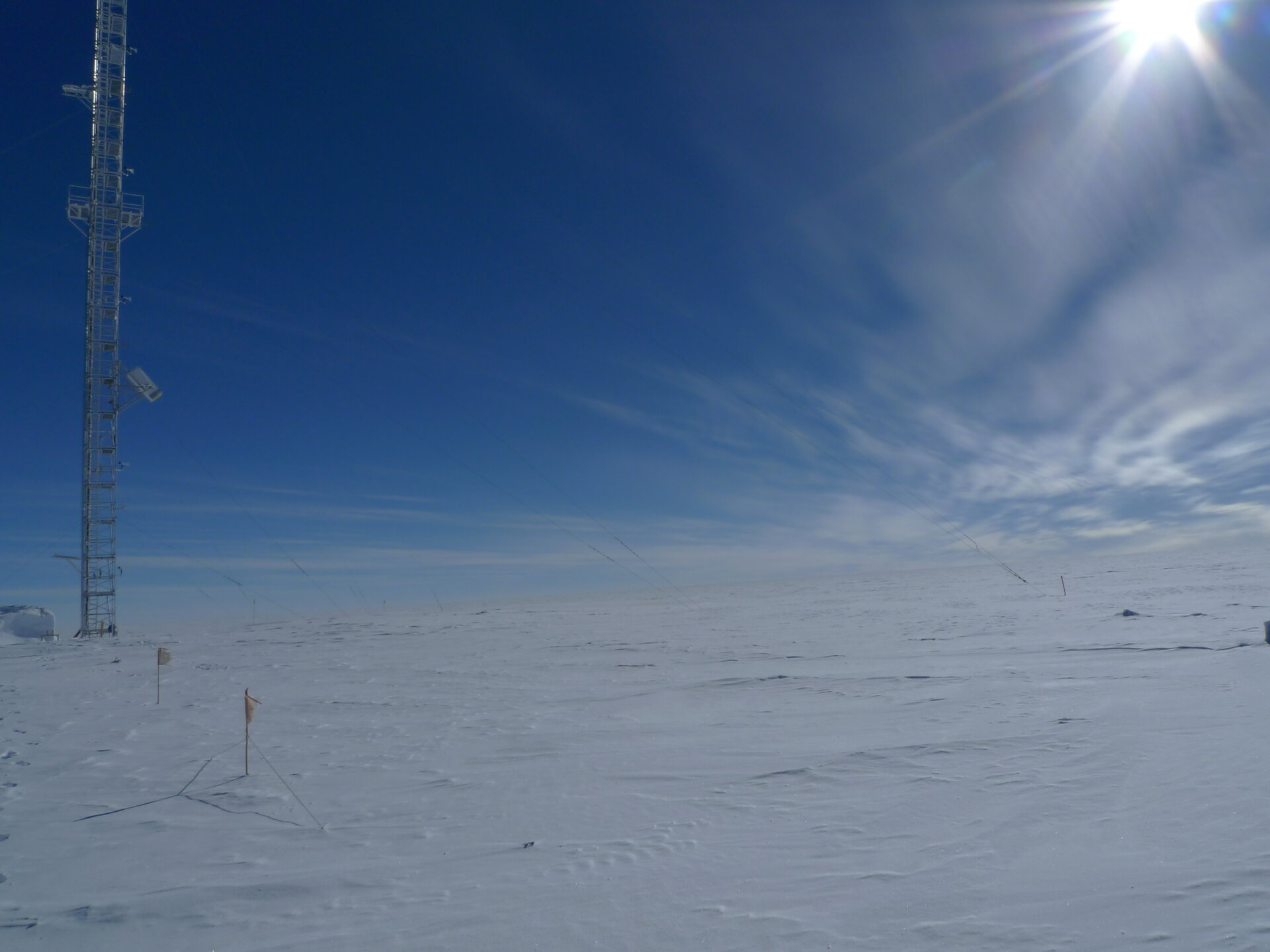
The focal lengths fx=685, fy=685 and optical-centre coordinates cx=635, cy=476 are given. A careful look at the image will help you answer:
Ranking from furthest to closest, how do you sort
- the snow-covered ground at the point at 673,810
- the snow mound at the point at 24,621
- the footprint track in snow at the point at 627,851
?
→ the snow mound at the point at 24,621 < the footprint track in snow at the point at 627,851 < the snow-covered ground at the point at 673,810

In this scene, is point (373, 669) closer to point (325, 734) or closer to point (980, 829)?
point (325, 734)

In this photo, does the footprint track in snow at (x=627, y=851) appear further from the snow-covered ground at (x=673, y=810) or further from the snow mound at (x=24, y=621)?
the snow mound at (x=24, y=621)

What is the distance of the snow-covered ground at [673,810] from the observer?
481cm

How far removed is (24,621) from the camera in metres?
32.6

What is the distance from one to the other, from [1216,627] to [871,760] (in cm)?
1462

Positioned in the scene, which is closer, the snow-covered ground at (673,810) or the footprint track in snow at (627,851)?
the snow-covered ground at (673,810)

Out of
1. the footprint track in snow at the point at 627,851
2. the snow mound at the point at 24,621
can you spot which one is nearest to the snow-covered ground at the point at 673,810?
the footprint track in snow at the point at 627,851

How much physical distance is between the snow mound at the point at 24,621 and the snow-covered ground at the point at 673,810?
22023 millimetres

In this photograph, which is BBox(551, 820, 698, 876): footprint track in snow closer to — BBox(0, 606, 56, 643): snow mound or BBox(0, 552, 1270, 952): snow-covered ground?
BBox(0, 552, 1270, 952): snow-covered ground

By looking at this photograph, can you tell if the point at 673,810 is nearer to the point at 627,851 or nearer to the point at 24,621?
the point at 627,851

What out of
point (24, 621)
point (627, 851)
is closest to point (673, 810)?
point (627, 851)

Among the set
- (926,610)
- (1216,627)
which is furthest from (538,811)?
(926,610)

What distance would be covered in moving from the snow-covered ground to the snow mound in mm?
22023

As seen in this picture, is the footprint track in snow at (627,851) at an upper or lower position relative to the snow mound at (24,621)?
lower
